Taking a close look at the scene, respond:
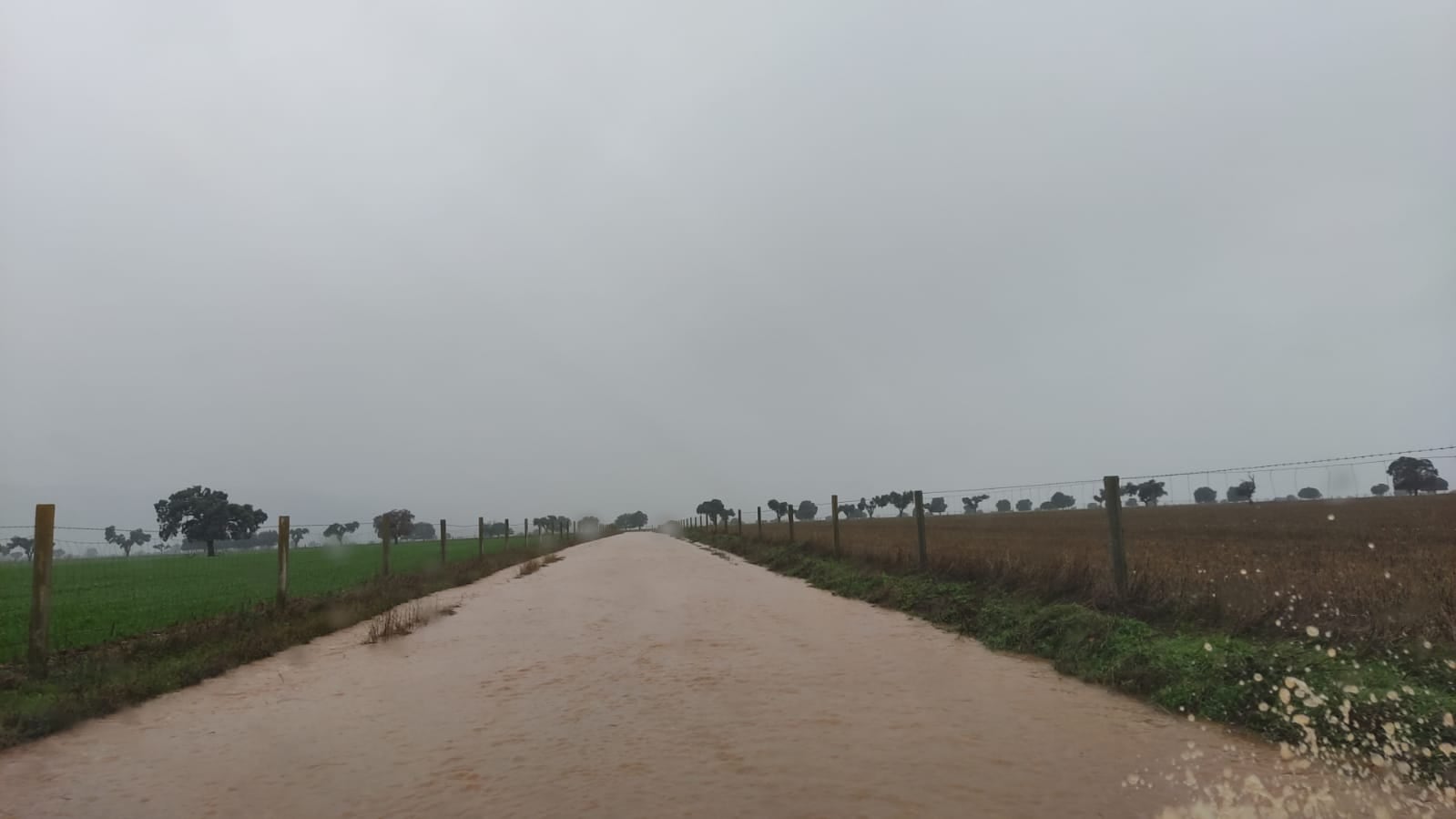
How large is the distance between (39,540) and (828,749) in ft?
24.8

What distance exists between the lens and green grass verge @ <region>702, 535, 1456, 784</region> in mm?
4840

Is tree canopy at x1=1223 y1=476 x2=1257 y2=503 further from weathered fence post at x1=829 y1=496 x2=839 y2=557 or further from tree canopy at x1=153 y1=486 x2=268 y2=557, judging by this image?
tree canopy at x1=153 y1=486 x2=268 y2=557

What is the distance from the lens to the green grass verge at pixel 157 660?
20.9ft

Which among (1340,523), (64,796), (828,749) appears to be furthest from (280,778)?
(1340,523)

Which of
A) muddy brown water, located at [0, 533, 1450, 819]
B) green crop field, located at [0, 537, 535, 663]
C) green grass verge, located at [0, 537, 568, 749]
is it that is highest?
green crop field, located at [0, 537, 535, 663]

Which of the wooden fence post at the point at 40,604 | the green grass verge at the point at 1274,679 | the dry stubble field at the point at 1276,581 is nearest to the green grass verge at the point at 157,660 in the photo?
the wooden fence post at the point at 40,604

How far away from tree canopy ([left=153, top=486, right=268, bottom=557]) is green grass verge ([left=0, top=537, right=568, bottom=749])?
81677 millimetres

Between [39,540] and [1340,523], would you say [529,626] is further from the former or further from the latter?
[1340,523]

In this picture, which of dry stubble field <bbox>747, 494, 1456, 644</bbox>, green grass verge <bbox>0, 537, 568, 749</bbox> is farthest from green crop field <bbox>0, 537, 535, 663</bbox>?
dry stubble field <bbox>747, 494, 1456, 644</bbox>

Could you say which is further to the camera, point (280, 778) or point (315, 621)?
point (315, 621)

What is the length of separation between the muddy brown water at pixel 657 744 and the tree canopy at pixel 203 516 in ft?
288

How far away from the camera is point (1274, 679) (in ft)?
19.4

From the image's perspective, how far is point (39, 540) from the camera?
7547 millimetres

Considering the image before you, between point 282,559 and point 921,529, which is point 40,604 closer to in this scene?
point 282,559
